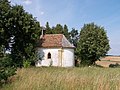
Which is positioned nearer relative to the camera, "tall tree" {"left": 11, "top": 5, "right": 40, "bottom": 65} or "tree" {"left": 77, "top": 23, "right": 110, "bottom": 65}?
"tall tree" {"left": 11, "top": 5, "right": 40, "bottom": 65}

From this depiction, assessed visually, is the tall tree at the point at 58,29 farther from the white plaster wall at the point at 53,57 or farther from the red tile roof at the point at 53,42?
the white plaster wall at the point at 53,57

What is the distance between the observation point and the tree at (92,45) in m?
60.8

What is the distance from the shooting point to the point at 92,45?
6088cm

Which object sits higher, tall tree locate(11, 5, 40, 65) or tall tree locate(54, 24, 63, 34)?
tall tree locate(54, 24, 63, 34)

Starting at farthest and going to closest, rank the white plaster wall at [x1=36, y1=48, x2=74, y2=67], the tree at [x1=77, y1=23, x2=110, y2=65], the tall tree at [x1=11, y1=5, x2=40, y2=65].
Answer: the tree at [x1=77, y1=23, x2=110, y2=65] < the white plaster wall at [x1=36, y1=48, x2=74, y2=67] < the tall tree at [x1=11, y1=5, x2=40, y2=65]

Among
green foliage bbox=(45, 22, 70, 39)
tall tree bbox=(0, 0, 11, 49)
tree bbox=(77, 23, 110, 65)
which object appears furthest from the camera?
green foliage bbox=(45, 22, 70, 39)

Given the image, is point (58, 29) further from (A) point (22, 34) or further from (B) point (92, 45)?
(A) point (22, 34)

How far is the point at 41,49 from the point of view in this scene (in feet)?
167

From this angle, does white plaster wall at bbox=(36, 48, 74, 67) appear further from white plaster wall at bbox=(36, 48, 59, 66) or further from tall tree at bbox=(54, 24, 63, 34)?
tall tree at bbox=(54, 24, 63, 34)

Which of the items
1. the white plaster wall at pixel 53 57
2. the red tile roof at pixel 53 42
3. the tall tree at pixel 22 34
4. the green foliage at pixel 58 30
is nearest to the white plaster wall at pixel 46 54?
the white plaster wall at pixel 53 57

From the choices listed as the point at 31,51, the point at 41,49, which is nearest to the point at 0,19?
the point at 31,51

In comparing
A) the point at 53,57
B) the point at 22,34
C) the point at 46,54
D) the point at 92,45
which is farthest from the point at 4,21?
the point at 92,45

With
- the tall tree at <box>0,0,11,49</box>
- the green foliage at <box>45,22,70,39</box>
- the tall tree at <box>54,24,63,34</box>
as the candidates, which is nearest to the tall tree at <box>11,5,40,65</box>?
the tall tree at <box>0,0,11,49</box>

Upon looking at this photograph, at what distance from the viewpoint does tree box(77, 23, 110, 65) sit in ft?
199
